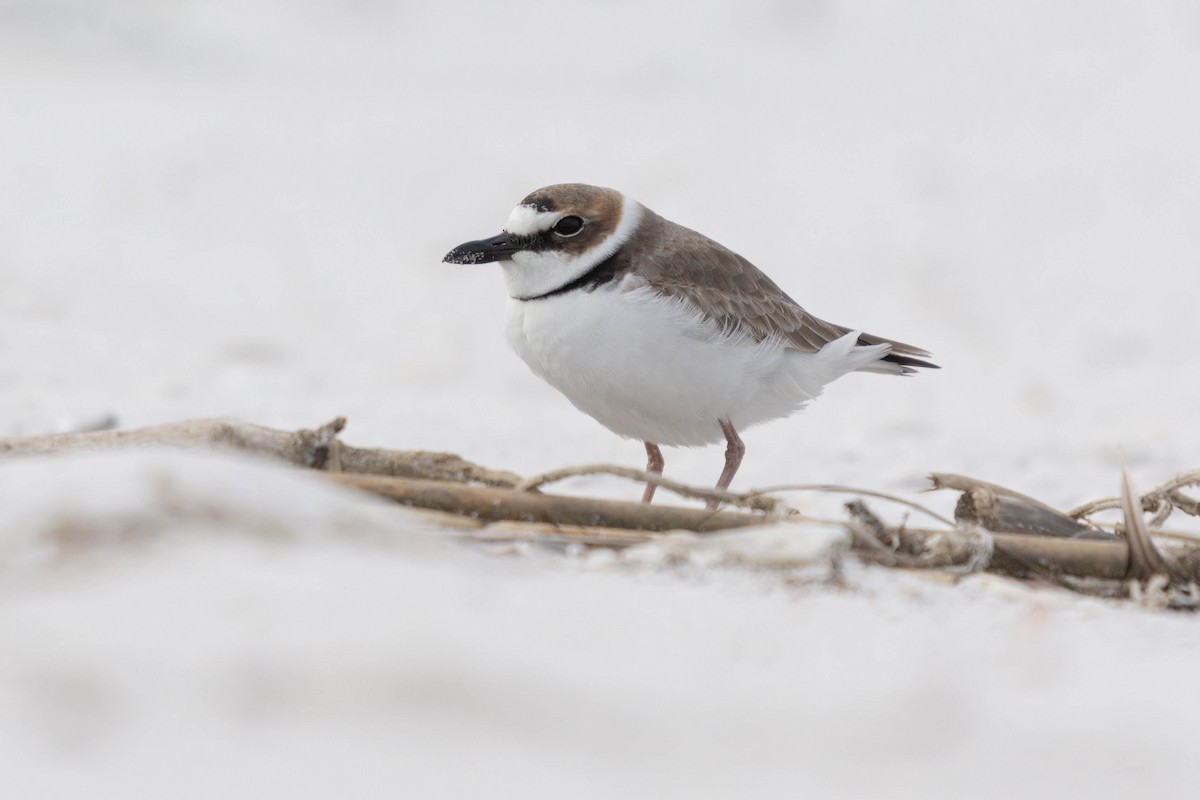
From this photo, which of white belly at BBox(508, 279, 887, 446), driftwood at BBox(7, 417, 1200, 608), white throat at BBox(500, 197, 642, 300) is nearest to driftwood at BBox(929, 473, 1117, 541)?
driftwood at BBox(7, 417, 1200, 608)

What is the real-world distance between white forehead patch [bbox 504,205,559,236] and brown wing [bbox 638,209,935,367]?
0.91ft

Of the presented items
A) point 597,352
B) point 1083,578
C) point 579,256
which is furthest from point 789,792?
point 579,256

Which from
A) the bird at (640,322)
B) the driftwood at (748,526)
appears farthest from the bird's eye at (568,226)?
the driftwood at (748,526)

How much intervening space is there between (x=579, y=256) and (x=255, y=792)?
2552mm

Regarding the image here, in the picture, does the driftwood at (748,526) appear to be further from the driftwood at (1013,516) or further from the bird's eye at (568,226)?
the bird's eye at (568,226)

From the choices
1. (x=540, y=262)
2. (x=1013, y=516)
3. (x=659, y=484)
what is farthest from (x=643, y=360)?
(x=659, y=484)

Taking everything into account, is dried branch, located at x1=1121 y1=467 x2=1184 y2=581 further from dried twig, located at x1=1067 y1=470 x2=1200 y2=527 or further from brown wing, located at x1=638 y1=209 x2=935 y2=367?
brown wing, located at x1=638 y1=209 x2=935 y2=367

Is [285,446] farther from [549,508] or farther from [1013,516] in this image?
[1013,516]

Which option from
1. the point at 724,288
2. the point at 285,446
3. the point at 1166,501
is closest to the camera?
the point at 285,446

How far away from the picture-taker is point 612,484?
4.85m

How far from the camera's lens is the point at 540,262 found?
12.6ft

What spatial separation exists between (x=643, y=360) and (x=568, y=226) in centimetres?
48

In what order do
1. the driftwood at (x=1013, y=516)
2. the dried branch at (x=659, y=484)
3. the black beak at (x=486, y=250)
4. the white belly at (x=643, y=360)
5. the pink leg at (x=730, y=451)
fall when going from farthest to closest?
the pink leg at (x=730, y=451) → the black beak at (x=486, y=250) → the white belly at (x=643, y=360) → the driftwood at (x=1013, y=516) → the dried branch at (x=659, y=484)

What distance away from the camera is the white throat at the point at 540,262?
384cm
